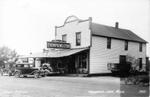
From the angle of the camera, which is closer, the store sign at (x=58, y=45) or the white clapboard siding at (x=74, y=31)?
the white clapboard siding at (x=74, y=31)

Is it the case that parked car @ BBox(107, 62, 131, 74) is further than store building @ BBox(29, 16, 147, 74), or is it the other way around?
store building @ BBox(29, 16, 147, 74)

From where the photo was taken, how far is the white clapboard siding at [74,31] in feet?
79.4

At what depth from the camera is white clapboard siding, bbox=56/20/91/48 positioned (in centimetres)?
2419

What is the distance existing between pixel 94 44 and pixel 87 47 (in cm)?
85

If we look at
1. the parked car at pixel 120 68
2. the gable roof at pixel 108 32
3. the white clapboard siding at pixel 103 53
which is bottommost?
the parked car at pixel 120 68

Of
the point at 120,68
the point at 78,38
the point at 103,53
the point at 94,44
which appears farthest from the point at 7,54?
the point at 120,68

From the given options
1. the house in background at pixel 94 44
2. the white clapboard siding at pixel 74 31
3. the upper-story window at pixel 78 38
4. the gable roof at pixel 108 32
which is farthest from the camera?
the upper-story window at pixel 78 38

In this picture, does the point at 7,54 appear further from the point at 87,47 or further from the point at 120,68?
the point at 120,68

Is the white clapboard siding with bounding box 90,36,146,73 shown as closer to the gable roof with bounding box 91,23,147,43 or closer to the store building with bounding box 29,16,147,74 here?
the store building with bounding box 29,16,147,74

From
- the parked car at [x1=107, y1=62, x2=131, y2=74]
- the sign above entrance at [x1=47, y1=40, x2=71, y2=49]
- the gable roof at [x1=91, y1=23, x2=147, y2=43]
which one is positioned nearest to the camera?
the parked car at [x1=107, y1=62, x2=131, y2=74]

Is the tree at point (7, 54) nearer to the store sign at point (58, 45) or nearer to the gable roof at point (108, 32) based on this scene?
the store sign at point (58, 45)

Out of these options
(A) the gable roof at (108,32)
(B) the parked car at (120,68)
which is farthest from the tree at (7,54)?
(B) the parked car at (120,68)

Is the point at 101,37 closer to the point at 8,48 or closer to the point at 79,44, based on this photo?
the point at 79,44

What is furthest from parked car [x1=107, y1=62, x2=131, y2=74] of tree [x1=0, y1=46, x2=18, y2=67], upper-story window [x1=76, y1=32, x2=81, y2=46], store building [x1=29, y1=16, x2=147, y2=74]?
tree [x1=0, y1=46, x2=18, y2=67]
